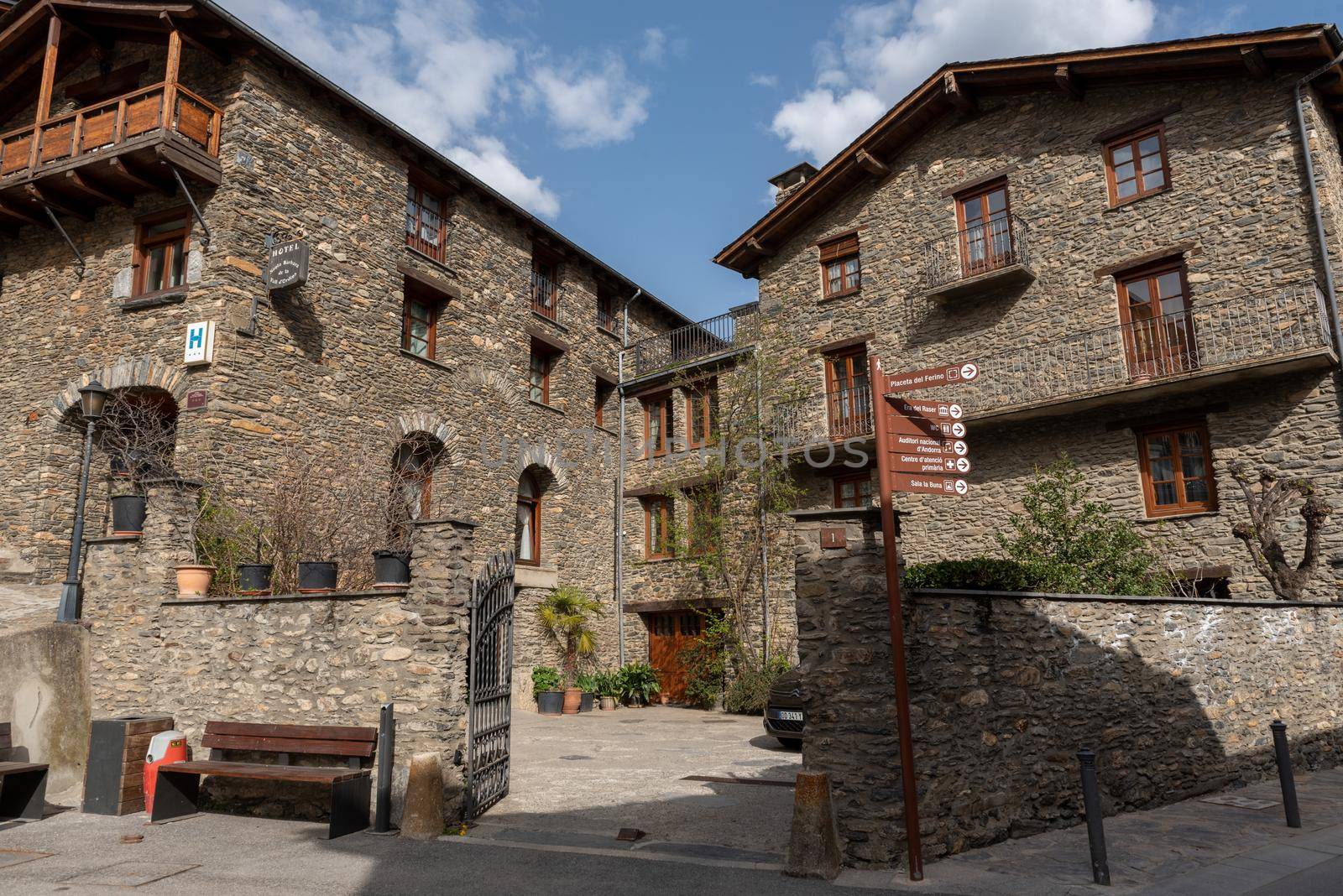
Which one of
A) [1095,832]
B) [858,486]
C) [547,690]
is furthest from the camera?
[547,690]

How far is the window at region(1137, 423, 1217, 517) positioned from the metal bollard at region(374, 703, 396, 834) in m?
Answer: 11.0

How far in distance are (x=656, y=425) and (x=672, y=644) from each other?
4956 millimetres

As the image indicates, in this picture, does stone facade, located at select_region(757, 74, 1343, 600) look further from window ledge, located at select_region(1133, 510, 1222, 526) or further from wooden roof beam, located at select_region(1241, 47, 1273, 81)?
wooden roof beam, located at select_region(1241, 47, 1273, 81)

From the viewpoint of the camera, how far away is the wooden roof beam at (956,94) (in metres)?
15.1

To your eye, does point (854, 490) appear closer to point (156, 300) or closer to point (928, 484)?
point (928, 484)

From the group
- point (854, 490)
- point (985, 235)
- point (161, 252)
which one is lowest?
point (854, 490)

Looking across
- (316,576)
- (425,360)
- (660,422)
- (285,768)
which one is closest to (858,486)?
(660,422)

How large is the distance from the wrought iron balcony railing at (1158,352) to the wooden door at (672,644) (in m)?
7.30

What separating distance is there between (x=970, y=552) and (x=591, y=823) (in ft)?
30.5

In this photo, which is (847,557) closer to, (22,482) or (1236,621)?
(1236,621)

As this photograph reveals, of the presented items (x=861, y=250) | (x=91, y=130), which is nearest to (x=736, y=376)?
(x=861, y=250)

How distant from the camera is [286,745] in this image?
24.2ft

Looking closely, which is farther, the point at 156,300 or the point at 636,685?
the point at 636,685

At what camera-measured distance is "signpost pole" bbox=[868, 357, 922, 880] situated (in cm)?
557
